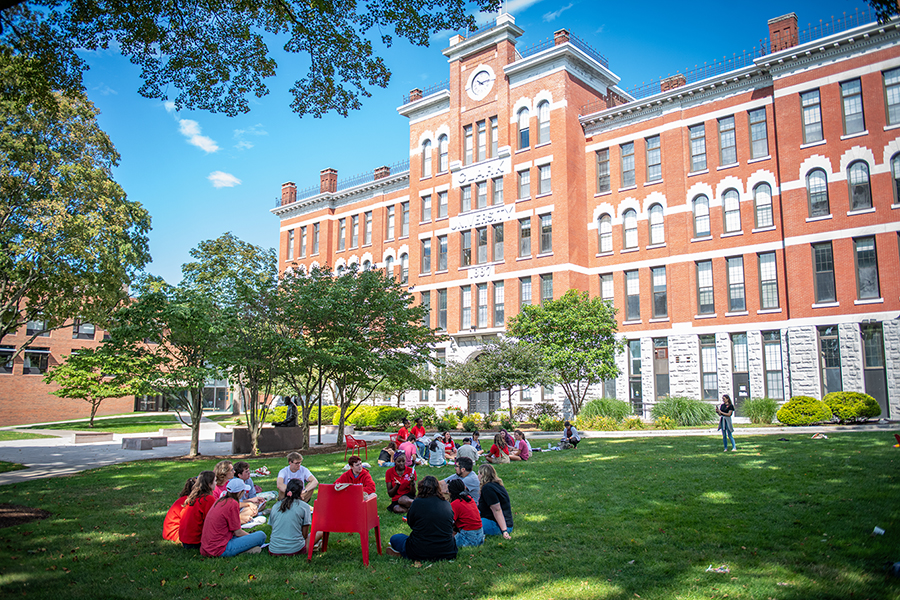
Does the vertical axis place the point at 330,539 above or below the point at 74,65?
below

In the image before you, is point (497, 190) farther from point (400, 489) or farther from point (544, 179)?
point (400, 489)

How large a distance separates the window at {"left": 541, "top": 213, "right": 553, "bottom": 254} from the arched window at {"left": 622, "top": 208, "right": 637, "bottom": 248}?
14.1 feet

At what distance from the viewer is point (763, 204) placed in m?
29.8

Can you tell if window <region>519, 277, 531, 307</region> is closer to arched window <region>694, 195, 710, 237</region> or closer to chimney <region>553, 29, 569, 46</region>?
arched window <region>694, 195, 710, 237</region>

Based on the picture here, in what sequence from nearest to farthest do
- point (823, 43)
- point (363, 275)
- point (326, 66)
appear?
point (326, 66) < point (363, 275) < point (823, 43)

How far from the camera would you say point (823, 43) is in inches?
1064

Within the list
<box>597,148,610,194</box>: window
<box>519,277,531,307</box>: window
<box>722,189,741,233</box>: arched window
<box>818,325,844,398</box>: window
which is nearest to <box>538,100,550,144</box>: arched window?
<box>597,148,610,194</box>: window

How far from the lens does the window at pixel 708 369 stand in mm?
30391

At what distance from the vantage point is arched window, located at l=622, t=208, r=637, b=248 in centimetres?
3400

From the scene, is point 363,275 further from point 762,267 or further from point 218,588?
point 762,267

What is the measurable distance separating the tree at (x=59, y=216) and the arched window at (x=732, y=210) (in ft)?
92.2

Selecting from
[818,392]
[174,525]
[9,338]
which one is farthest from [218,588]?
[9,338]

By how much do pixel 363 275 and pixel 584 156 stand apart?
20.0 meters

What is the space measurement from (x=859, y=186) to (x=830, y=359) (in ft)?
26.5
